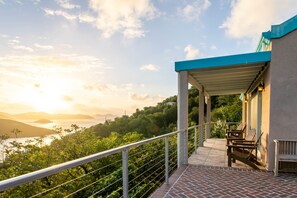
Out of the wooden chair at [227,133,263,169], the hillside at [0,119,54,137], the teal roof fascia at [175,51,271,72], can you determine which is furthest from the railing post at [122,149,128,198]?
the hillside at [0,119,54,137]

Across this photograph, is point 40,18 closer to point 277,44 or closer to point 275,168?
point 277,44

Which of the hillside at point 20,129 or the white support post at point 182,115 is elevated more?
the white support post at point 182,115

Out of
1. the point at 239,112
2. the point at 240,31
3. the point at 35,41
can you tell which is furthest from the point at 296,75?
the point at 239,112

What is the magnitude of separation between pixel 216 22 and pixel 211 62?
198 inches

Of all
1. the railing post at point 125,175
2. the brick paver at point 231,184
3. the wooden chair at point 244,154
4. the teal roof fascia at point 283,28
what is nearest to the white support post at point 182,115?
the brick paver at point 231,184

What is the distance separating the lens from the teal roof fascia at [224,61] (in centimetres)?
523

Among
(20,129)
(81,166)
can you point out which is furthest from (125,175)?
(20,129)

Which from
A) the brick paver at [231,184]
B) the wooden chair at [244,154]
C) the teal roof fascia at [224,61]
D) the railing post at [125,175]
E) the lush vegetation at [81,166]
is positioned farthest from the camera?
the lush vegetation at [81,166]

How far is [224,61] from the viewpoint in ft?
18.1

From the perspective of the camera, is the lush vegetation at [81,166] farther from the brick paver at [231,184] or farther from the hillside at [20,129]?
the brick paver at [231,184]

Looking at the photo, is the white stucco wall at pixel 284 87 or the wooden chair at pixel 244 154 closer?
the white stucco wall at pixel 284 87

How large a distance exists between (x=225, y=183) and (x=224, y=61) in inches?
116

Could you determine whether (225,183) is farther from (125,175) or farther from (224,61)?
(224,61)

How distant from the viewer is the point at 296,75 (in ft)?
16.8
